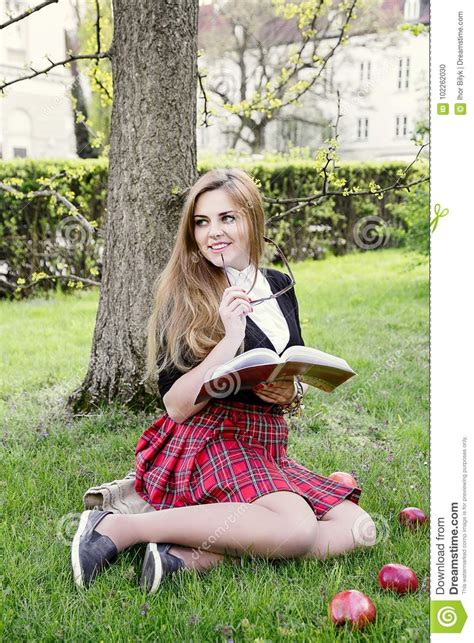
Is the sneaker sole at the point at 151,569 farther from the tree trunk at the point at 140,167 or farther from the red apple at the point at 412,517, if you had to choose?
the tree trunk at the point at 140,167

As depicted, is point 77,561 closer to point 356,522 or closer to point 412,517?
point 356,522

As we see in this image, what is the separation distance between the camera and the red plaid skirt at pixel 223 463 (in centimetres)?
210

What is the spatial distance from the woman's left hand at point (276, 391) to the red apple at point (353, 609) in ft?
2.20

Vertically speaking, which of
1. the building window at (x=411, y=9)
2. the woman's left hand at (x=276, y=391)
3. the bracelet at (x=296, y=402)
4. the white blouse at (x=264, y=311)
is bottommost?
the bracelet at (x=296, y=402)

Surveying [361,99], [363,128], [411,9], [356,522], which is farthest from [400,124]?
[356,522]

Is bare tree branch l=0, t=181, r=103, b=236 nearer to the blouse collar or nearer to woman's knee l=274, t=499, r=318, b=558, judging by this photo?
the blouse collar

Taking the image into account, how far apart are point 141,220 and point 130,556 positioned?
5.06 ft

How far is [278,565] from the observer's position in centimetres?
205

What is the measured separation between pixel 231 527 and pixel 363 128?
20767 mm

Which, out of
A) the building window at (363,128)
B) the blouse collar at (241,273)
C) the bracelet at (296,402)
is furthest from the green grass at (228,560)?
the building window at (363,128)
